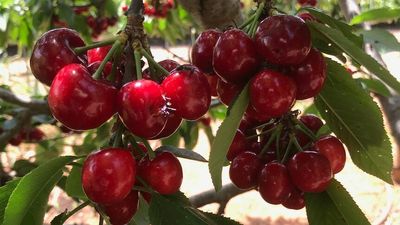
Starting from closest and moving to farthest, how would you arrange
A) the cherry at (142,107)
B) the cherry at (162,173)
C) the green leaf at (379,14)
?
the cherry at (142,107) → the cherry at (162,173) → the green leaf at (379,14)

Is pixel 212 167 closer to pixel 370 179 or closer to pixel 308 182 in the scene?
pixel 308 182

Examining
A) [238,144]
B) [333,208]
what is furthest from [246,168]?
[333,208]

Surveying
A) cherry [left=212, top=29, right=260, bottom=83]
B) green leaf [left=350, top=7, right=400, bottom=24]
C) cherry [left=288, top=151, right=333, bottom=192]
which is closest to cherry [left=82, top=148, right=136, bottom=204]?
cherry [left=212, top=29, right=260, bottom=83]

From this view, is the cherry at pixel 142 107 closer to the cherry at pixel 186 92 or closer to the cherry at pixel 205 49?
the cherry at pixel 186 92

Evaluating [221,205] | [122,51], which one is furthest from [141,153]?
[221,205]

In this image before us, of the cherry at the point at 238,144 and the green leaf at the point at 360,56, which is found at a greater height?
the green leaf at the point at 360,56

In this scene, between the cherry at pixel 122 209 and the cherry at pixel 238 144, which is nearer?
the cherry at pixel 122 209

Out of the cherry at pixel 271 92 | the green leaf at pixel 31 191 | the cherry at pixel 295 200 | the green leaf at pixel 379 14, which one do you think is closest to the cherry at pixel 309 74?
the cherry at pixel 271 92
